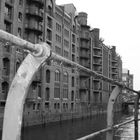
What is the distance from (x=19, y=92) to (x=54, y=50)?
52.0 metres

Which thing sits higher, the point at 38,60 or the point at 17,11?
the point at 17,11

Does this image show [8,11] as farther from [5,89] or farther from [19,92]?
[19,92]

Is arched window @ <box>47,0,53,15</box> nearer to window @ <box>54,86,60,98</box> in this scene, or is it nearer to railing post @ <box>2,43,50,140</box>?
window @ <box>54,86,60,98</box>

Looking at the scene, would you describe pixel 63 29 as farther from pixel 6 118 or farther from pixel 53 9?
pixel 6 118

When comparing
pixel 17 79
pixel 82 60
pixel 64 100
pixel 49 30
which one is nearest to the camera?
pixel 17 79

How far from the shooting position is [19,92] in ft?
5.96

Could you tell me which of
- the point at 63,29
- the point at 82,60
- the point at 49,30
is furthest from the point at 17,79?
the point at 82,60

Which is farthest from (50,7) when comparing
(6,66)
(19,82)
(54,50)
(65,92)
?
(19,82)

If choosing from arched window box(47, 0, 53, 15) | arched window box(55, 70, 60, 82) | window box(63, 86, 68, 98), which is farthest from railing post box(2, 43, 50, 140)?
window box(63, 86, 68, 98)

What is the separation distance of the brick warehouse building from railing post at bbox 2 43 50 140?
23.2 m

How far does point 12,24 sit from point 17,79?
40.7 metres

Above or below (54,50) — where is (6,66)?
below

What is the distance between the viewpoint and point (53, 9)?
56.0m

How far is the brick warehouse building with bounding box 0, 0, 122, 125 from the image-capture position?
1572 inches
